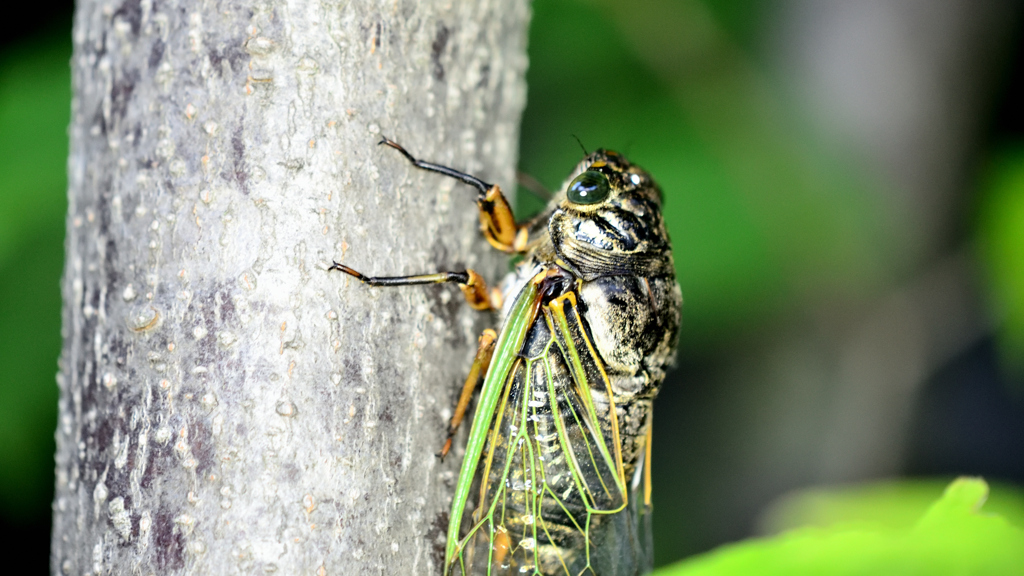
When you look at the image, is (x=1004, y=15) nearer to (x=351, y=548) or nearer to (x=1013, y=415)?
(x=1013, y=415)

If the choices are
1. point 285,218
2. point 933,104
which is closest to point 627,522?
point 285,218

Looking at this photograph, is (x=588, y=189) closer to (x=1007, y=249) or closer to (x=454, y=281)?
(x=454, y=281)

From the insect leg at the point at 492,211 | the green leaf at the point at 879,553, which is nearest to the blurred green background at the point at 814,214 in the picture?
the insect leg at the point at 492,211

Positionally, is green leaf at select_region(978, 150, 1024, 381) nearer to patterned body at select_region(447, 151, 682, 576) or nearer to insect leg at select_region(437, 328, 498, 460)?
patterned body at select_region(447, 151, 682, 576)

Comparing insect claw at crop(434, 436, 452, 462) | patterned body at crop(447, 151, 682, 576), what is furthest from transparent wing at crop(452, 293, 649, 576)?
insect claw at crop(434, 436, 452, 462)

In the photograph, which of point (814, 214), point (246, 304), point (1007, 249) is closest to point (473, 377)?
point (246, 304)
